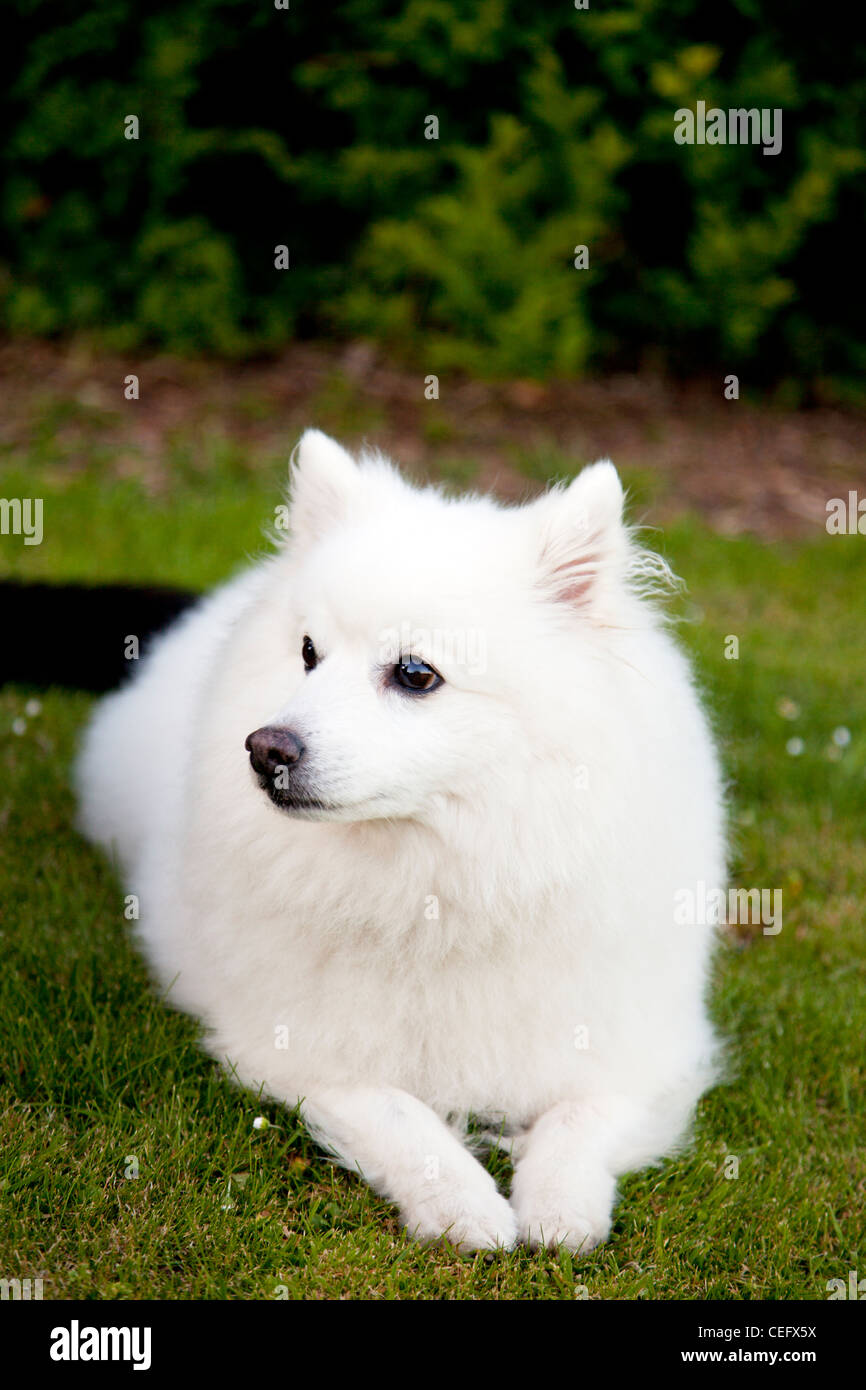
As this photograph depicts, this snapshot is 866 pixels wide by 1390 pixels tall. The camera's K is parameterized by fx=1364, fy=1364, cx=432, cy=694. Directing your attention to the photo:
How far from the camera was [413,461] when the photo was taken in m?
8.02

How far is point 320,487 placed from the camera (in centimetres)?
321

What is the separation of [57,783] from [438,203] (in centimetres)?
484

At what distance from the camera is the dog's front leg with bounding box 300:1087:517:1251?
2.87 metres

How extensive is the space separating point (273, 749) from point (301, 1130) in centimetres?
101

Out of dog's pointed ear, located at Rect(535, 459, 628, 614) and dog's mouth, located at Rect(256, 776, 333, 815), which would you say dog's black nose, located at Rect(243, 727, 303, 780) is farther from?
dog's pointed ear, located at Rect(535, 459, 628, 614)

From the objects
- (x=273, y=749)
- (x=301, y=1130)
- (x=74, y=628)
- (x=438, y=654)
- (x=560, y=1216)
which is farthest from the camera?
(x=74, y=628)

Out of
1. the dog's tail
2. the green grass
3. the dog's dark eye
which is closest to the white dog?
the dog's dark eye

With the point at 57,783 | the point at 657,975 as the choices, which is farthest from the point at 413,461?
the point at 657,975

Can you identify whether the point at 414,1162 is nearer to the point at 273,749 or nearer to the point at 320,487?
the point at 273,749

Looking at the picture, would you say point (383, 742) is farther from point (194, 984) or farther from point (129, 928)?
point (129, 928)

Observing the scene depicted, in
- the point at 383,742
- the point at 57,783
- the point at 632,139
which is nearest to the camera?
the point at 383,742

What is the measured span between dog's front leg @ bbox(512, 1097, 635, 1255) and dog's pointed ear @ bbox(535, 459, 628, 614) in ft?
3.86

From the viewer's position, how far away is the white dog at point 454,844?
2.83 m

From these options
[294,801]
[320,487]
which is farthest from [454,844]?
[320,487]
